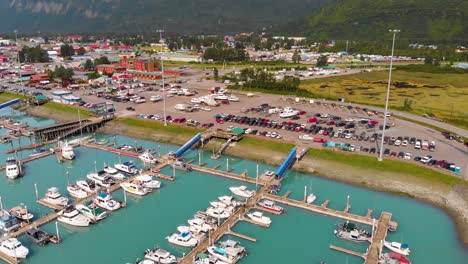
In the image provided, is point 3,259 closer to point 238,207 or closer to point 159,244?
point 159,244

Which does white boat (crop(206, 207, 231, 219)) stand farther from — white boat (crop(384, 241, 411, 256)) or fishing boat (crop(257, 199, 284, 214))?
white boat (crop(384, 241, 411, 256))

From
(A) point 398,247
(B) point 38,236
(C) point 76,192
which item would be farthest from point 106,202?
(A) point 398,247

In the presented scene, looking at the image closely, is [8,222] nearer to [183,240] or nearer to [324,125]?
[183,240]

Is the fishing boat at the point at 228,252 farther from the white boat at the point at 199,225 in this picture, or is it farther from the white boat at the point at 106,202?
the white boat at the point at 106,202

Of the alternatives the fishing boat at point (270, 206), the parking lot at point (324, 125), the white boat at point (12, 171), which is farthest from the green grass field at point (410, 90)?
the white boat at point (12, 171)

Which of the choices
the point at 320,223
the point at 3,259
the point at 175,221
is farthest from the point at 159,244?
the point at 320,223

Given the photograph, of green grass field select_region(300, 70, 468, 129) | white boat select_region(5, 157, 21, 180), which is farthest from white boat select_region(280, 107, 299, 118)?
white boat select_region(5, 157, 21, 180)
